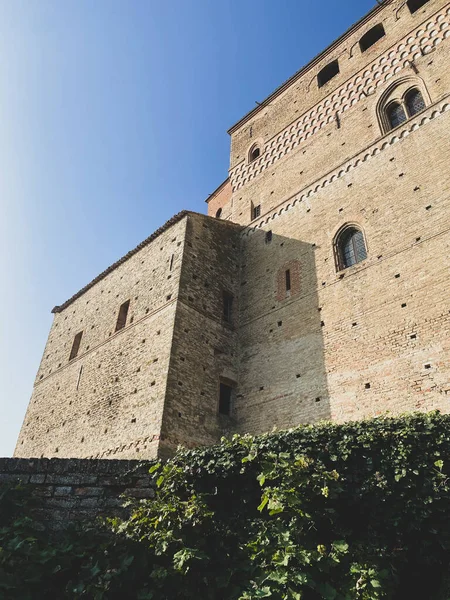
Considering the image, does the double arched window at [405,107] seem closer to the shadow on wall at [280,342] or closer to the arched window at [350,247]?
the arched window at [350,247]

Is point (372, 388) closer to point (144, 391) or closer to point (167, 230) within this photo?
point (144, 391)

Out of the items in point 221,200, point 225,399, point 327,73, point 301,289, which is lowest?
point 225,399

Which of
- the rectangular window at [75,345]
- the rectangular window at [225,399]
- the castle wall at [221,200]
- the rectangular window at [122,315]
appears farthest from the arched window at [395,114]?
the rectangular window at [75,345]

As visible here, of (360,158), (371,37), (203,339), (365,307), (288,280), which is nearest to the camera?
(365,307)

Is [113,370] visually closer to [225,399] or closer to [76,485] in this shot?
[225,399]

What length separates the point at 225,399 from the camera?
37.8 feet

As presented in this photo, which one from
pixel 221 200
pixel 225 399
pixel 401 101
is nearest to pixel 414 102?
pixel 401 101

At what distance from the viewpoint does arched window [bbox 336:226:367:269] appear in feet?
35.6

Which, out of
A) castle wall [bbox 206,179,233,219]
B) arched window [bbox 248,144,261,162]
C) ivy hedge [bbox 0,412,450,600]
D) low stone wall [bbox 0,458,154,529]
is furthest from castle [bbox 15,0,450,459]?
low stone wall [bbox 0,458,154,529]

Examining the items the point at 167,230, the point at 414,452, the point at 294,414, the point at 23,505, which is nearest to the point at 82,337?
the point at 167,230

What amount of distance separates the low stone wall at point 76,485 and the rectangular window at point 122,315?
8.50 metres

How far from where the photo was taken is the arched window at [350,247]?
10844mm

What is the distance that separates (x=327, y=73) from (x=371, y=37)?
5.48 ft

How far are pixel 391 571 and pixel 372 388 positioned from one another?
4.80m
